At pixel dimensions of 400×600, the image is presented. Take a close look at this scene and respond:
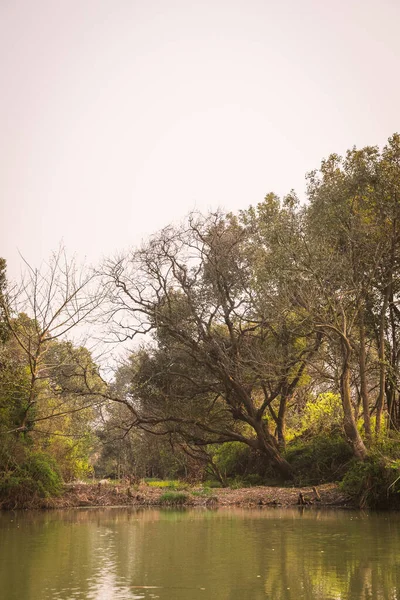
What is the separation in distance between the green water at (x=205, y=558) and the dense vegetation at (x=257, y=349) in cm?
530

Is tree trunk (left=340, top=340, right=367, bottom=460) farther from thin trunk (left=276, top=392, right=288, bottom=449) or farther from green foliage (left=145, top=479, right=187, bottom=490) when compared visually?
green foliage (left=145, top=479, right=187, bottom=490)

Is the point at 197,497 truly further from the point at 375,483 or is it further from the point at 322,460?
the point at 375,483

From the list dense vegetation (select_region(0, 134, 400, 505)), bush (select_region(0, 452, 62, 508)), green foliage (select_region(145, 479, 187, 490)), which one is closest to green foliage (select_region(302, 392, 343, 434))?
dense vegetation (select_region(0, 134, 400, 505))

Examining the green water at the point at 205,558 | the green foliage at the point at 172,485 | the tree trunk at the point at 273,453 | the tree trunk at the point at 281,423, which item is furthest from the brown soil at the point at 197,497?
the tree trunk at the point at 281,423

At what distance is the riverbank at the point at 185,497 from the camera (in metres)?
20.8

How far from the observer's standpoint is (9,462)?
65.5 feet

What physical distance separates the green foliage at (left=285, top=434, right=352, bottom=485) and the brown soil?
1985 millimetres

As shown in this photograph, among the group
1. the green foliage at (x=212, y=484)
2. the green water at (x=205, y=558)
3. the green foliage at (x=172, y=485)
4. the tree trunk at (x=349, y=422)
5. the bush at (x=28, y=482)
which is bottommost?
the green water at (x=205, y=558)

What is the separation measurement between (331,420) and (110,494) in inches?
353

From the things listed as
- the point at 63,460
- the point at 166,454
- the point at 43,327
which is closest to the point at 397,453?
the point at 43,327

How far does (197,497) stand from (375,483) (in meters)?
6.71

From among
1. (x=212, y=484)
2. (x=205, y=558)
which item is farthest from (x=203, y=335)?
(x=205, y=558)

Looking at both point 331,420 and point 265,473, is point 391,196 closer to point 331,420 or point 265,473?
point 331,420

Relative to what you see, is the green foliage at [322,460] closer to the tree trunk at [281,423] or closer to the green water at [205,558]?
the tree trunk at [281,423]
